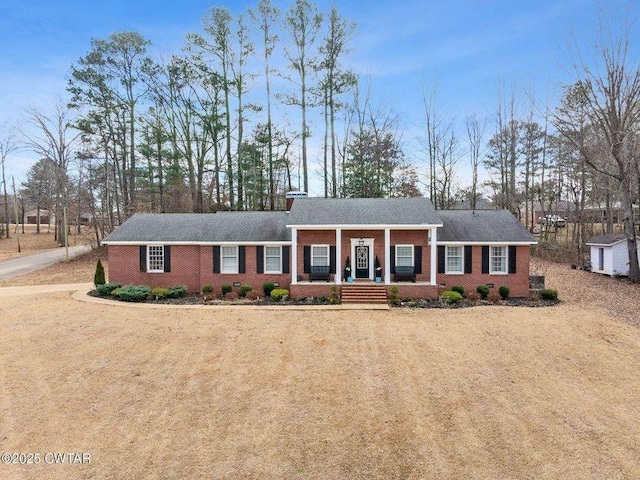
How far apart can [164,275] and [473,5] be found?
65.3 feet

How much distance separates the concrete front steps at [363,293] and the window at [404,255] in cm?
197

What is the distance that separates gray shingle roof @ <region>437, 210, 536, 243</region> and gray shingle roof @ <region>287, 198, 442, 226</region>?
3.97 feet

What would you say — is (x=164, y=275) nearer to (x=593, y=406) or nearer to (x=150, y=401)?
(x=150, y=401)

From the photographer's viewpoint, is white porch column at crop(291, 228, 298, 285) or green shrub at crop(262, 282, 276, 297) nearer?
green shrub at crop(262, 282, 276, 297)

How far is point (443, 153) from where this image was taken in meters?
34.2

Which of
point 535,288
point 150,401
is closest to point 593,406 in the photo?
point 150,401

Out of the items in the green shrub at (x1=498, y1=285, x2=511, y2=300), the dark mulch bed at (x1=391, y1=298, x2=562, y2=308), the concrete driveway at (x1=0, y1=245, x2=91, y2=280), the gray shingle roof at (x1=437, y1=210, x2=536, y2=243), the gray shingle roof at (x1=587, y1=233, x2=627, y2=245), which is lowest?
the dark mulch bed at (x1=391, y1=298, x2=562, y2=308)

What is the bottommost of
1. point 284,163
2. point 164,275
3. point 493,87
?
point 164,275

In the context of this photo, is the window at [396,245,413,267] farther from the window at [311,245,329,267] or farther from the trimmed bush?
the trimmed bush

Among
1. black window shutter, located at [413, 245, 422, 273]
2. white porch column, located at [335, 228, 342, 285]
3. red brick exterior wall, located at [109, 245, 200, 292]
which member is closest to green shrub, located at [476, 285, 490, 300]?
black window shutter, located at [413, 245, 422, 273]

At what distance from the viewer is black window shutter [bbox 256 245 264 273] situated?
749 inches

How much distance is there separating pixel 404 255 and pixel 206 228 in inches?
430

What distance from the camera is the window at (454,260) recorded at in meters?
18.7

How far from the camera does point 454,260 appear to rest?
1875cm
